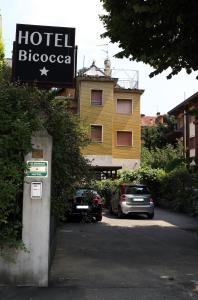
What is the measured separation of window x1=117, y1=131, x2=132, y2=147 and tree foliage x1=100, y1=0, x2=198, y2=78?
37351 mm

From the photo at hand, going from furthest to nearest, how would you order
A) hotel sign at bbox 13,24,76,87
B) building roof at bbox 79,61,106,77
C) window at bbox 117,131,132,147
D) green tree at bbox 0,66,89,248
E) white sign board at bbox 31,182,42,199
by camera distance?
window at bbox 117,131,132,147
building roof at bbox 79,61,106,77
hotel sign at bbox 13,24,76,87
white sign board at bbox 31,182,42,199
green tree at bbox 0,66,89,248

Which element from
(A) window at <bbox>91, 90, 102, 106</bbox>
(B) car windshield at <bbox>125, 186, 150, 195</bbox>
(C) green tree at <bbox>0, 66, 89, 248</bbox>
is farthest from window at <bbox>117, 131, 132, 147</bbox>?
(C) green tree at <bbox>0, 66, 89, 248</bbox>

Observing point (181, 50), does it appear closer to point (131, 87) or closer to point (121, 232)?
point (121, 232)

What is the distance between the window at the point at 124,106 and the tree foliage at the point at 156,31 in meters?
37.1

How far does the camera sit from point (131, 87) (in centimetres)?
5019

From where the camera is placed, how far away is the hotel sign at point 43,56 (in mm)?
12203

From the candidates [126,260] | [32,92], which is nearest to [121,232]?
[126,260]

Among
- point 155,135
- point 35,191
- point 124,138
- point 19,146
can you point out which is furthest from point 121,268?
point 155,135

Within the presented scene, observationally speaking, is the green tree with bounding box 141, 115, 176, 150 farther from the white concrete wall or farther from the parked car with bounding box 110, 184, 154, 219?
the white concrete wall

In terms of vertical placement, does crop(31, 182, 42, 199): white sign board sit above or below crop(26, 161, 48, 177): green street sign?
below

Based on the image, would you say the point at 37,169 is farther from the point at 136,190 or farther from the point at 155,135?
the point at 155,135

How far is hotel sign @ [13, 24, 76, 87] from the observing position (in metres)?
12.2

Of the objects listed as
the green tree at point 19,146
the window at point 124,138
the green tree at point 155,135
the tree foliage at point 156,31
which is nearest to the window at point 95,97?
the window at point 124,138

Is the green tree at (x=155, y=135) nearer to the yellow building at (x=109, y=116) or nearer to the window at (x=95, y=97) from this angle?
the yellow building at (x=109, y=116)
